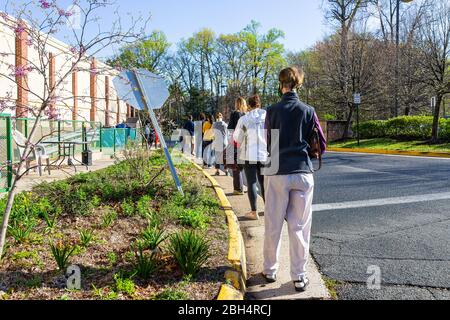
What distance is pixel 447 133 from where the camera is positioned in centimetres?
2088

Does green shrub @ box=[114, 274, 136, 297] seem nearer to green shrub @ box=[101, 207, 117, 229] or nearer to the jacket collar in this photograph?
green shrub @ box=[101, 207, 117, 229]

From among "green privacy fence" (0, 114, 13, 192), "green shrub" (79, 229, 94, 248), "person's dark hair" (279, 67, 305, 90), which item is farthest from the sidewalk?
"green privacy fence" (0, 114, 13, 192)

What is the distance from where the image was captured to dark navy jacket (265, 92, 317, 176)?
348 cm

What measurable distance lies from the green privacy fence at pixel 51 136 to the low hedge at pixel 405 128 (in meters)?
15.9

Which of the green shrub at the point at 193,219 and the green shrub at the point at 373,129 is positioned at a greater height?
the green shrub at the point at 373,129

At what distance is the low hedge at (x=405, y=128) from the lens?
21.4m

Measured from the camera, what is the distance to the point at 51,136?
35.7ft

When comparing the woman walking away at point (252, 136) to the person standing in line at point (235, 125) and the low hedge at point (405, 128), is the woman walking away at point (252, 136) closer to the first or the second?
the person standing in line at point (235, 125)

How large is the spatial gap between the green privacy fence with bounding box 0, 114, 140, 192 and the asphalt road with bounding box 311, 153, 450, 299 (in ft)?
10.3

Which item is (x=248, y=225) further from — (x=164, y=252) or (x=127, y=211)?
(x=164, y=252)

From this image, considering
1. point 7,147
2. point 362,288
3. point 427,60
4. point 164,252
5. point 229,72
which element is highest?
point 229,72

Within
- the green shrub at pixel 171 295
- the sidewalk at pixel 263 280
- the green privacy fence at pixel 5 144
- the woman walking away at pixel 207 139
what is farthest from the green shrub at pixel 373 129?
the green shrub at pixel 171 295

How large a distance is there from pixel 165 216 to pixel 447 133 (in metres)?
20.2
